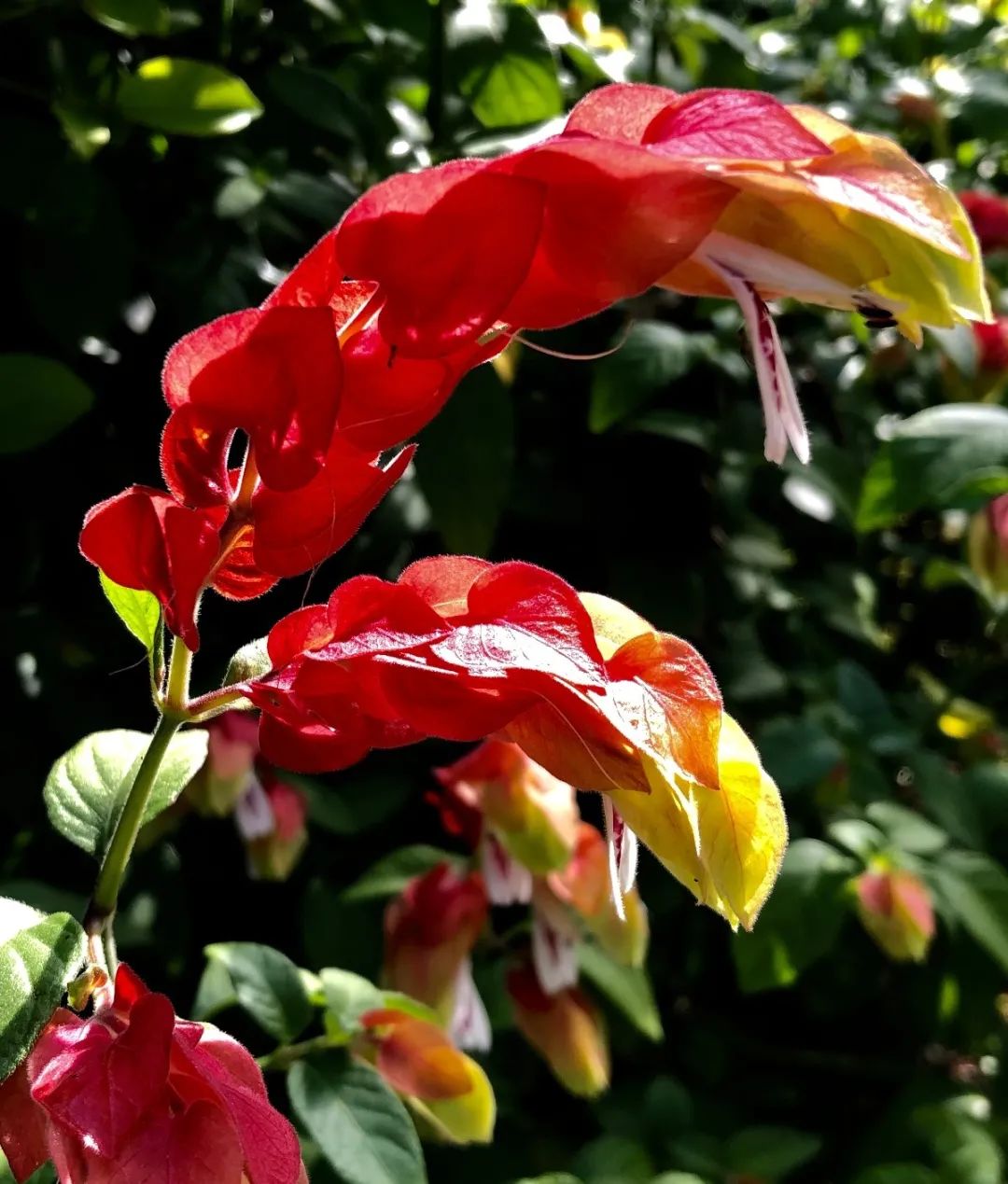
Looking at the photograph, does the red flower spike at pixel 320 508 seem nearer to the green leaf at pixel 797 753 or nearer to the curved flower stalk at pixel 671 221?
the curved flower stalk at pixel 671 221

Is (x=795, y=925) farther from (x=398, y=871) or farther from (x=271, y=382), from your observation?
(x=271, y=382)

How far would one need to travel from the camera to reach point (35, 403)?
56cm

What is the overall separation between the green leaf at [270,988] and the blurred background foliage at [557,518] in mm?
125

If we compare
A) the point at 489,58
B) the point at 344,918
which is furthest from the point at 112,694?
the point at 489,58

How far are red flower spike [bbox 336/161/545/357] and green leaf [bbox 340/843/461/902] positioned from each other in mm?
510

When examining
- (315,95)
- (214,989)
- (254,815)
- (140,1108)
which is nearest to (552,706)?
(140,1108)

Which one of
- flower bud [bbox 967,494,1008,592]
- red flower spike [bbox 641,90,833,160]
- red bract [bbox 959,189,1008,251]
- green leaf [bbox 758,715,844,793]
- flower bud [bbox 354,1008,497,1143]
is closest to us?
red flower spike [bbox 641,90,833,160]

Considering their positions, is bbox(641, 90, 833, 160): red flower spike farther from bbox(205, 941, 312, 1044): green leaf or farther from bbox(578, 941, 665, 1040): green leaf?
bbox(578, 941, 665, 1040): green leaf

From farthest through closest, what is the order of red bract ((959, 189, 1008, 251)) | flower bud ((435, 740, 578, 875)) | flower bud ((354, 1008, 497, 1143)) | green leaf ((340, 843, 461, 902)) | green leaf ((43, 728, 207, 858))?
red bract ((959, 189, 1008, 251))
green leaf ((340, 843, 461, 902))
flower bud ((435, 740, 578, 875))
flower bud ((354, 1008, 497, 1143))
green leaf ((43, 728, 207, 858))

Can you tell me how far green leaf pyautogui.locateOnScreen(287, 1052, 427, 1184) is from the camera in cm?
44

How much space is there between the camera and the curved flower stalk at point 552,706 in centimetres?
26

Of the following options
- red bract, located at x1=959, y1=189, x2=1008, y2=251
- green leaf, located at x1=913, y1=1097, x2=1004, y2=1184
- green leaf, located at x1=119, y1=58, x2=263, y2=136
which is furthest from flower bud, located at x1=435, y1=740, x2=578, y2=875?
red bract, located at x1=959, y1=189, x2=1008, y2=251

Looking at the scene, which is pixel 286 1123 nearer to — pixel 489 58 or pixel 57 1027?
pixel 57 1027

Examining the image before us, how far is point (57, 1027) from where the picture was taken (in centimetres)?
27
